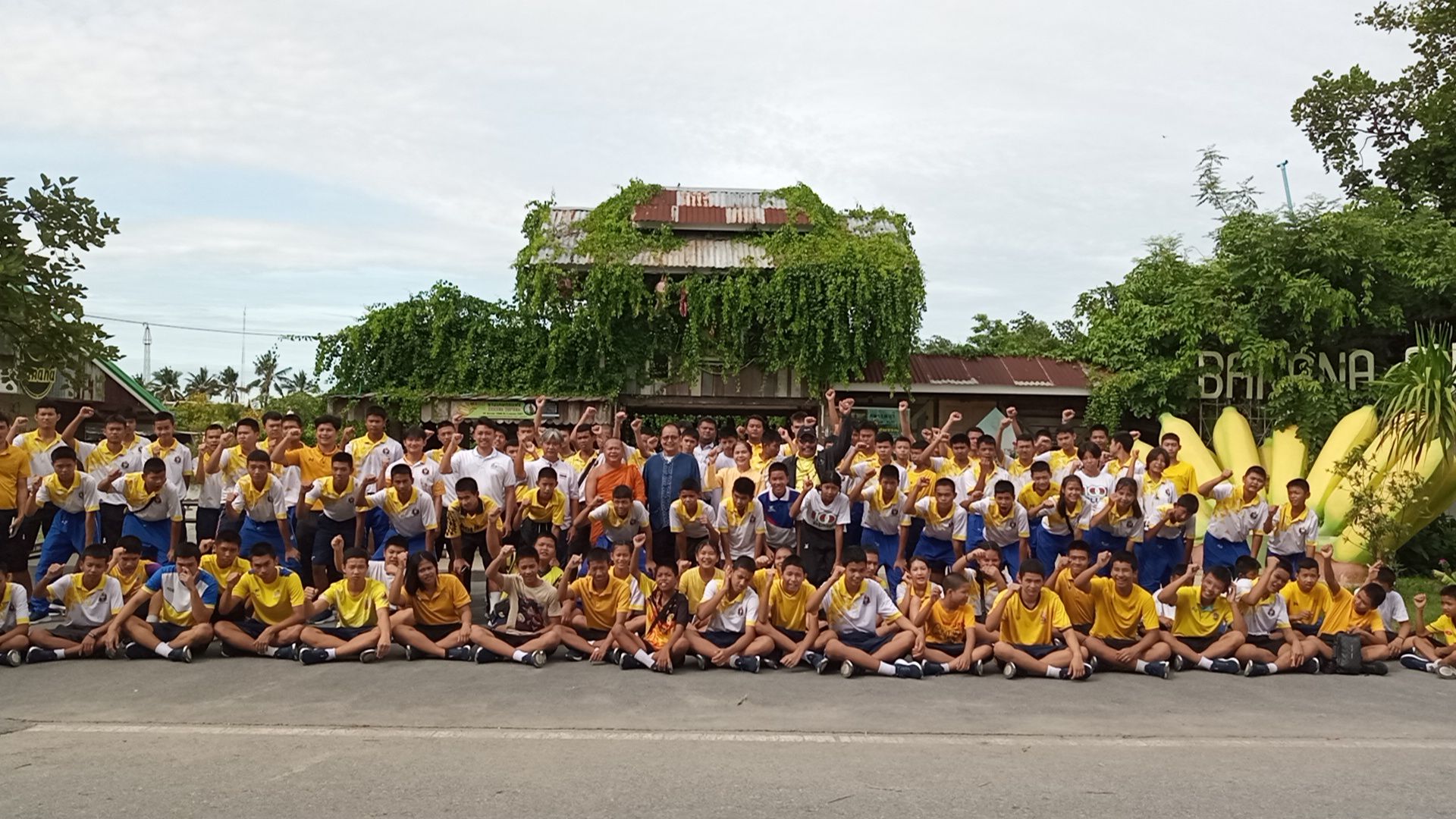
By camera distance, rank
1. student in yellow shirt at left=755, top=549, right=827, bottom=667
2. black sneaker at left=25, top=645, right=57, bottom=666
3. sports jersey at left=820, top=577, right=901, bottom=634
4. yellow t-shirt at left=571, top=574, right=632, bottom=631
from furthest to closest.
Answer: yellow t-shirt at left=571, top=574, right=632, bottom=631 → sports jersey at left=820, top=577, right=901, bottom=634 → student in yellow shirt at left=755, top=549, right=827, bottom=667 → black sneaker at left=25, top=645, right=57, bottom=666

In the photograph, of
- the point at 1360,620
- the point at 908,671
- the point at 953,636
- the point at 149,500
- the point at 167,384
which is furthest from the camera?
the point at 167,384

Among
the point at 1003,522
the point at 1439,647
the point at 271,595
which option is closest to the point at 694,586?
the point at 1003,522

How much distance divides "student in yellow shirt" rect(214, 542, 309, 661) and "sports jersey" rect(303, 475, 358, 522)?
4.03 ft

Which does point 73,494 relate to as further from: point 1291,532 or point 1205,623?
point 1291,532

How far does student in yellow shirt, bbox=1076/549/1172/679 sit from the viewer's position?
8.44 metres

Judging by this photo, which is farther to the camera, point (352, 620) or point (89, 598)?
point (352, 620)

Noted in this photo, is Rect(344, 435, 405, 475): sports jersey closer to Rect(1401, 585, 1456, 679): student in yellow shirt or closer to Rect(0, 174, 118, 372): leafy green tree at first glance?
Rect(0, 174, 118, 372): leafy green tree

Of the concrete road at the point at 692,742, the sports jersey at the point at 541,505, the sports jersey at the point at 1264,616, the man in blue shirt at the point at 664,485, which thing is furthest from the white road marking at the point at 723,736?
the man in blue shirt at the point at 664,485

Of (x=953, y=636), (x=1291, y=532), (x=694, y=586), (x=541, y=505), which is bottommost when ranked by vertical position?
(x=953, y=636)

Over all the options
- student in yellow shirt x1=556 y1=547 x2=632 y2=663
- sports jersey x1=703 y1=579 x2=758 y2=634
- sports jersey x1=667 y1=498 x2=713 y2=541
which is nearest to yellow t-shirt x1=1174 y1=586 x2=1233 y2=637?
sports jersey x1=703 y1=579 x2=758 y2=634

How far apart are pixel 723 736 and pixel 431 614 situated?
10.8 feet

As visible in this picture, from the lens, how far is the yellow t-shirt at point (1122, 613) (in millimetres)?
8664

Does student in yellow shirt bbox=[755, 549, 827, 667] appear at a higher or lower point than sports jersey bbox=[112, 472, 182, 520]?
lower

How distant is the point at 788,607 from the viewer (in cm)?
858
